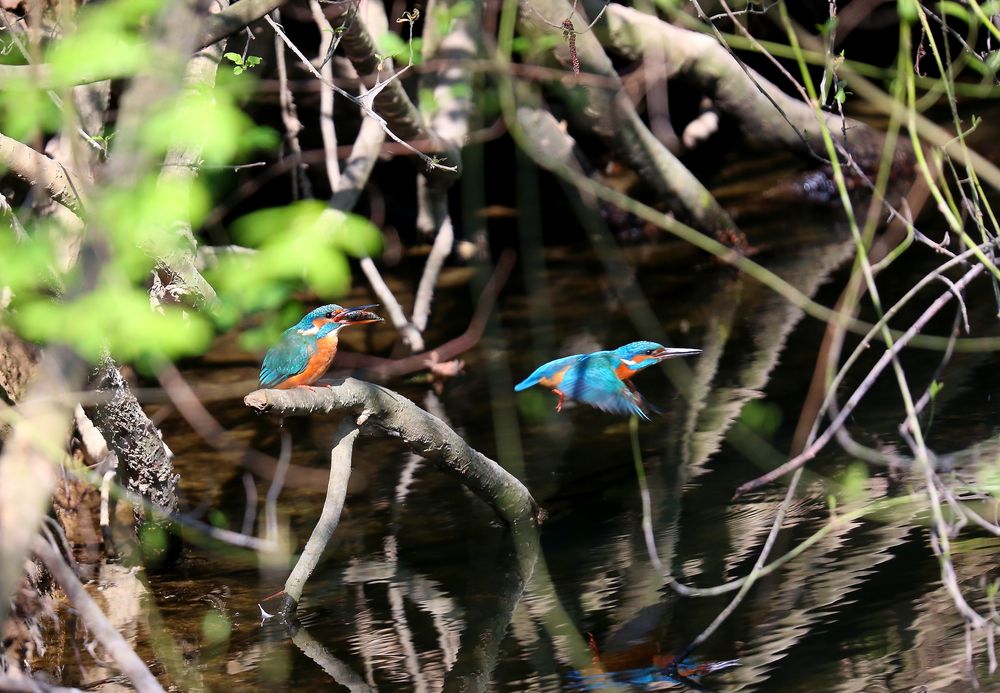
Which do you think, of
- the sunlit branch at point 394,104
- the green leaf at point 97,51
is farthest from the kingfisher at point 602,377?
the green leaf at point 97,51

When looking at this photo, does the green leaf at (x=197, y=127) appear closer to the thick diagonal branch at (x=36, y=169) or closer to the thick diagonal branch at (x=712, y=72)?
the thick diagonal branch at (x=36, y=169)

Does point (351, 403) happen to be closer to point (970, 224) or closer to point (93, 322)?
point (93, 322)

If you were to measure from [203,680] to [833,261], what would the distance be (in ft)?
17.0

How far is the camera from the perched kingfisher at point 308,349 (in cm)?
418

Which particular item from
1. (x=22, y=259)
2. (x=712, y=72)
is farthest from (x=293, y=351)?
(x=712, y=72)

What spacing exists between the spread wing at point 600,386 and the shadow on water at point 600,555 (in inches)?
14.0

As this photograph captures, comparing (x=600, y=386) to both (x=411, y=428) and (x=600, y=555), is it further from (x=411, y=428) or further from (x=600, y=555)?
(x=411, y=428)

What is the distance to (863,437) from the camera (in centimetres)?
496

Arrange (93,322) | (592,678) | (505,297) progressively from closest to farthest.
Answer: (93,322) → (592,678) → (505,297)

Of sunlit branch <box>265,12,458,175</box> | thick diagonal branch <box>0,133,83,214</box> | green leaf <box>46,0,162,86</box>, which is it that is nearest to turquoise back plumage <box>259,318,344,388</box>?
thick diagonal branch <box>0,133,83,214</box>

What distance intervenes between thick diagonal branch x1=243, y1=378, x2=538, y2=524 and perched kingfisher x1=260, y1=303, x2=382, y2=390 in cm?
24

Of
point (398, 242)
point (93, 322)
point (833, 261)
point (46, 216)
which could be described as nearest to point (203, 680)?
point (46, 216)

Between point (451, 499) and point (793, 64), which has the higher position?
point (793, 64)

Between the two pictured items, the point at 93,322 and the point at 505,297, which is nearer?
the point at 93,322
